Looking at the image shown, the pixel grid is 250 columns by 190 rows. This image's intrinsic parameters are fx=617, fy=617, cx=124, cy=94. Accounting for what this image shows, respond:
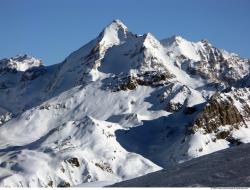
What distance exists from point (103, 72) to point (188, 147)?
75.1 m

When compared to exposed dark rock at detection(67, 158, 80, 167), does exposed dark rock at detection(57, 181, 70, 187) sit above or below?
below

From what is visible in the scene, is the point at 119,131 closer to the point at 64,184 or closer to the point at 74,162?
the point at 74,162

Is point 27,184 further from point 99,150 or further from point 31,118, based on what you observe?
point 31,118

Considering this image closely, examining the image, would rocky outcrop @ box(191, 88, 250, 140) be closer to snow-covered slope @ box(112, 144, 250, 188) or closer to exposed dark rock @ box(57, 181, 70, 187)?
exposed dark rock @ box(57, 181, 70, 187)

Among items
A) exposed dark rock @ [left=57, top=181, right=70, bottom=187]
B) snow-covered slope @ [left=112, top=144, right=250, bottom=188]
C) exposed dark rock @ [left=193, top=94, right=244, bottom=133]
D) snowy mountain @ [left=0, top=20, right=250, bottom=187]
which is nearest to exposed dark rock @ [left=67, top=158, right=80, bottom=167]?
snowy mountain @ [left=0, top=20, right=250, bottom=187]

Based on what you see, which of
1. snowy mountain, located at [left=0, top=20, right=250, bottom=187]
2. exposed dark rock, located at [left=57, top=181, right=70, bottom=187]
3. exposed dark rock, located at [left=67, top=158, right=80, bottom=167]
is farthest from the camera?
exposed dark rock, located at [left=67, top=158, right=80, bottom=167]

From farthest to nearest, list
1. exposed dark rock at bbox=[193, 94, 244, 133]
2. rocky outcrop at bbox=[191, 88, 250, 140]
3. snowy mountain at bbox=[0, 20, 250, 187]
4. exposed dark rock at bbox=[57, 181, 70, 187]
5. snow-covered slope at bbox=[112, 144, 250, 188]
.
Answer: exposed dark rock at bbox=[193, 94, 244, 133] → rocky outcrop at bbox=[191, 88, 250, 140] → snowy mountain at bbox=[0, 20, 250, 187] → exposed dark rock at bbox=[57, 181, 70, 187] → snow-covered slope at bbox=[112, 144, 250, 188]

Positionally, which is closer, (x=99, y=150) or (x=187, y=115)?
(x=99, y=150)

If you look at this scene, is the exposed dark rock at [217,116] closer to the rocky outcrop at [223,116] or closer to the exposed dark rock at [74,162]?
the rocky outcrop at [223,116]

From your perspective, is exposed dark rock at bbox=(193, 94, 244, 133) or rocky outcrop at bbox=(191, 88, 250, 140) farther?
exposed dark rock at bbox=(193, 94, 244, 133)

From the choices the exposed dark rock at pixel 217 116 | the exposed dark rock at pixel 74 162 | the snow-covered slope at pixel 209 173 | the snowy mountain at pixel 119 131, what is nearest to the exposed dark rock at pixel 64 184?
the snowy mountain at pixel 119 131

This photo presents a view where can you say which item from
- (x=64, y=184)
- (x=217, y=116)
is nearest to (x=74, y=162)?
(x=64, y=184)

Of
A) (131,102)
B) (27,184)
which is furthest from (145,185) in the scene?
(131,102)

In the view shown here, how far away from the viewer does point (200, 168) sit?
2155 cm
